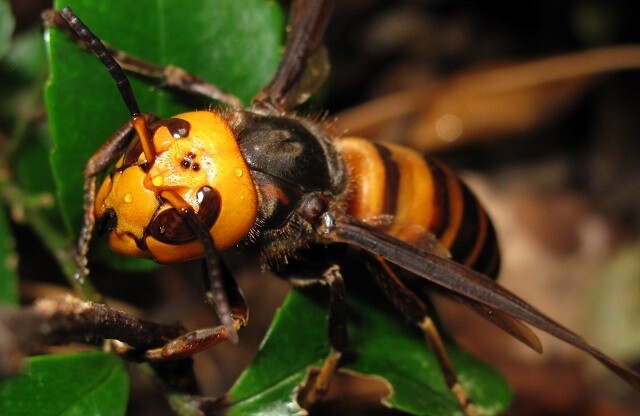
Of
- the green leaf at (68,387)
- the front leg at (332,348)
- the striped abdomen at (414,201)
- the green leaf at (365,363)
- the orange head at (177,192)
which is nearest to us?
the green leaf at (68,387)

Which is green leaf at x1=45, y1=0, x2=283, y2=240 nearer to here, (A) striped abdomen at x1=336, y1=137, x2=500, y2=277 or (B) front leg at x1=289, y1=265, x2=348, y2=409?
(A) striped abdomen at x1=336, y1=137, x2=500, y2=277

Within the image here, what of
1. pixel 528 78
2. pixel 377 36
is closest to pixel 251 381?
pixel 528 78

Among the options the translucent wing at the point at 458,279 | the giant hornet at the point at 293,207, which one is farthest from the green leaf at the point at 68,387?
the translucent wing at the point at 458,279

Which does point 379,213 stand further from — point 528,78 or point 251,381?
point 528,78

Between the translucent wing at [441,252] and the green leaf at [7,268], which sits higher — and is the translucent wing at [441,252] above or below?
above

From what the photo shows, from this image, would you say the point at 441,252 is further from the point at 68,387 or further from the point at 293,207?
the point at 68,387

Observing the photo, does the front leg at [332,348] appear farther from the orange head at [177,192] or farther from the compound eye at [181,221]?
the compound eye at [181,221]
